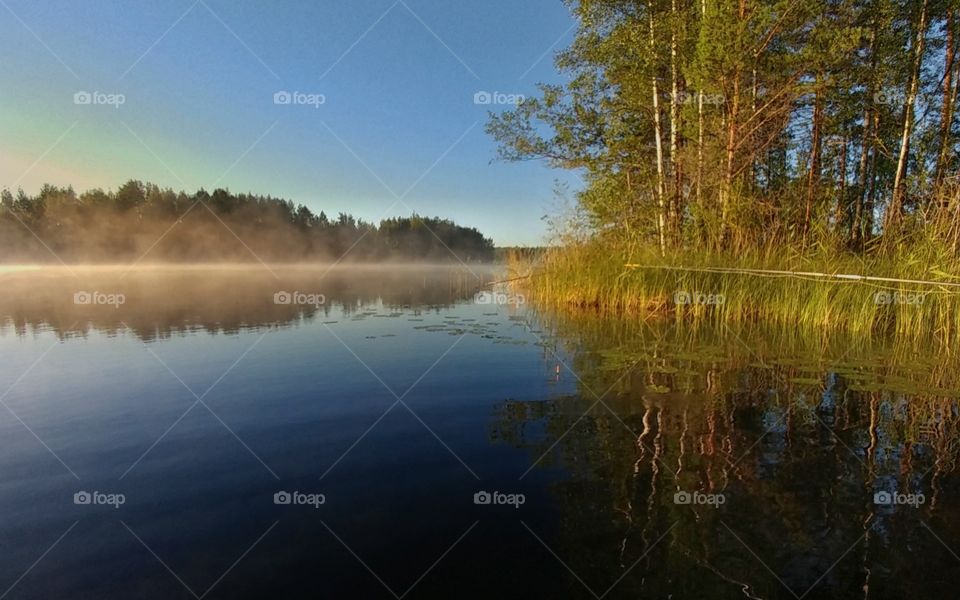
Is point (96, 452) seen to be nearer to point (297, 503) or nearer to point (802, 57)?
point (297, 503)

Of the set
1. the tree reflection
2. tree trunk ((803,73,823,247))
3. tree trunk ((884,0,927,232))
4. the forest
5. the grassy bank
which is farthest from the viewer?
tree trunk ((884,0,927,232))

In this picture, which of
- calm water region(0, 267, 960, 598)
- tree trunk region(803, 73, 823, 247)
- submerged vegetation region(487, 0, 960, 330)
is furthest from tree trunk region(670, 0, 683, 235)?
calm water region(0, 267, 960, 598)

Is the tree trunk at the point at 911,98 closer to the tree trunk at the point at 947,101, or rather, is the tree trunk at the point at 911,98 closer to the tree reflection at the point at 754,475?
the tree trunk at the point at 947,101

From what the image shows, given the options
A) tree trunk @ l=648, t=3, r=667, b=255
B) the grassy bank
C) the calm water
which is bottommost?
the calm water

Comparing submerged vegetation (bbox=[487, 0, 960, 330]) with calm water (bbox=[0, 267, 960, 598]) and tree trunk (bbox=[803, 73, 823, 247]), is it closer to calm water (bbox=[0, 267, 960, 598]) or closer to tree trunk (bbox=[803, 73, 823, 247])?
tree trunk (bbox=[803, 73, 823, 247])

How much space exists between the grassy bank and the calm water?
7.13 ft

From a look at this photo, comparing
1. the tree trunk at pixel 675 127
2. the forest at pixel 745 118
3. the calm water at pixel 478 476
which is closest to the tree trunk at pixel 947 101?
the forest at pixel 745 118

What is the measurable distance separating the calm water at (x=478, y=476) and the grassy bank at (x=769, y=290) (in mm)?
2174

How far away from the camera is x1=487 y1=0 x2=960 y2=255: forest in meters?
12.8

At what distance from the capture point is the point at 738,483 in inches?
129

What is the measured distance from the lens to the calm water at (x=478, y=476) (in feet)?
8.00

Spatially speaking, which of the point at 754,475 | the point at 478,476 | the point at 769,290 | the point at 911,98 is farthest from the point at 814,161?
the point at 478,476

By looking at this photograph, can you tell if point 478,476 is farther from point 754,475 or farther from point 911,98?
point 911,98

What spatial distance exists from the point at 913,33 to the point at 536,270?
59.8 feet
